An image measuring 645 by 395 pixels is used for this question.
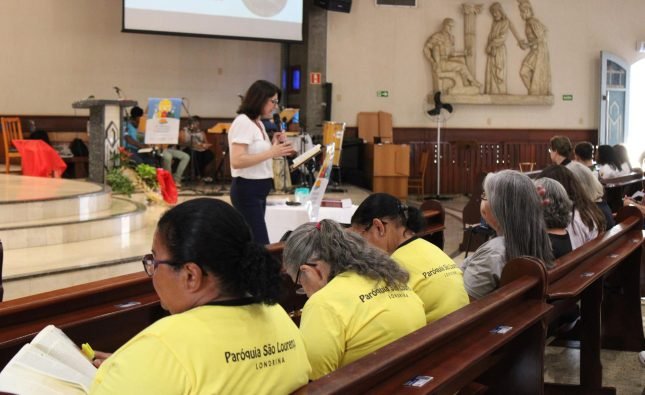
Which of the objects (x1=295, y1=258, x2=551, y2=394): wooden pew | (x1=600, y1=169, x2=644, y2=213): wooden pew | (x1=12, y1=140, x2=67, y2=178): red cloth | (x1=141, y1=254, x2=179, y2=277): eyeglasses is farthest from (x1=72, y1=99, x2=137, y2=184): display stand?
(x1=141, y1=254, x2=179, y2=277): eyeglasses

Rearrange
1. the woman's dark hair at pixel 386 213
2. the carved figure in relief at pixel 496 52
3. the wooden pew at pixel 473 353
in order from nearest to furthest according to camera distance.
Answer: the wooden pew at pixel 473 353 < the woman's dark hair at pixel 386 213 < the carved figure in relief at pixel 496 52

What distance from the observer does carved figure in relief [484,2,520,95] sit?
44.2ft

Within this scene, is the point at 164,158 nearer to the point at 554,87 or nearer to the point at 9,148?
the point at 9,148

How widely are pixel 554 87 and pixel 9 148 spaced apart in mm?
9135

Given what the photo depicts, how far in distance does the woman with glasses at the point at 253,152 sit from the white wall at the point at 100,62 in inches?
344

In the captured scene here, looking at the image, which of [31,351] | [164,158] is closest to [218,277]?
[31,351]

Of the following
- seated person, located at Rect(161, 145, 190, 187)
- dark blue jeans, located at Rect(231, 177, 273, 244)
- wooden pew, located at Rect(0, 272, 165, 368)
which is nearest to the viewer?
wooden pew, located at Rect(0, 272, 165, 368)

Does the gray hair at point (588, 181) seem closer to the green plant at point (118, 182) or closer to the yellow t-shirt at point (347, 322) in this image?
the yellow t-shirt at point (347, 322)

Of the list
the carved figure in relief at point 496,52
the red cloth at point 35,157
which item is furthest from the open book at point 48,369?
the carved figure in relief at point 496,52

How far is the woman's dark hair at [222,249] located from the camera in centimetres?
151

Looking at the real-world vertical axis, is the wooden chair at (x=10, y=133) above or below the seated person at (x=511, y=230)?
above

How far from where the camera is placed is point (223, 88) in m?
13.5

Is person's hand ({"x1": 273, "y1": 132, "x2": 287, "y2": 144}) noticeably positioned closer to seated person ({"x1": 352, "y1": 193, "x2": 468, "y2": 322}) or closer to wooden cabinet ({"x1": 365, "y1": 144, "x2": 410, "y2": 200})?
seated person ({"x1": 352, "y1": 193, "x2": 468, "y2": 322})

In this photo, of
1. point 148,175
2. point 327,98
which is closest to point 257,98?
point 148,175
